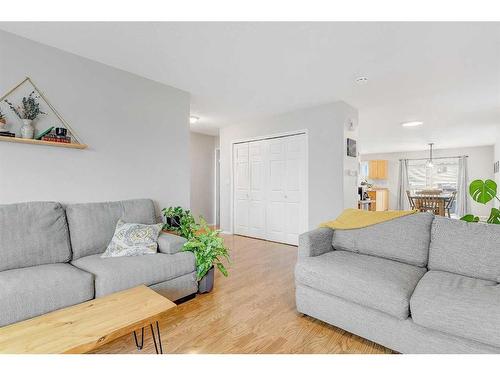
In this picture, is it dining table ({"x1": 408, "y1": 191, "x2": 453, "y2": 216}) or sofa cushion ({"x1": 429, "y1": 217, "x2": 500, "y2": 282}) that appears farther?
dining table ({"x1": 408, "y1": 191, "x2": 453, "y2": 216})

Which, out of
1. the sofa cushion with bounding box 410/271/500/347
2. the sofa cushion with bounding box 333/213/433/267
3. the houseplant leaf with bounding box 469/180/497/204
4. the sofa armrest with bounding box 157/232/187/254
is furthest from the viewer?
the houseplant leaf with bounding box 469/180/497/204

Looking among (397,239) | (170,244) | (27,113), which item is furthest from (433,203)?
(27,113)

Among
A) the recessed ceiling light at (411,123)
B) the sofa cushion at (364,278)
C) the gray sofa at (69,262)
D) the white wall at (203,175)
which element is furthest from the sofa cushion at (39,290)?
the recessed ceiling light at (411,123)

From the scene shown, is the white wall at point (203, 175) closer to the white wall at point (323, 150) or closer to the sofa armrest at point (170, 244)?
the white wall at point (323, 150)

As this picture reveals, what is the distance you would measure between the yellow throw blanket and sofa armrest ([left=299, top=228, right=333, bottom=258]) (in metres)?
0.18

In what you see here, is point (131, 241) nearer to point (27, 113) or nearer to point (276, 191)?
point (27, 113)

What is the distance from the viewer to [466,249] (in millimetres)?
1830

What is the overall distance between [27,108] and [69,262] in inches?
52.6

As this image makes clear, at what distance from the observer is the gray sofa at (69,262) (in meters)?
1.63

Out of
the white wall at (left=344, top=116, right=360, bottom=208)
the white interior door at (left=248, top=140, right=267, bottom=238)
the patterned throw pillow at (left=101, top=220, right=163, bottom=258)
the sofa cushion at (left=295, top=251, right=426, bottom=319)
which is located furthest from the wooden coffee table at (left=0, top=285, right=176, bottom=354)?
the white interior door at (left=248, top=140, right=267, bottom=238)

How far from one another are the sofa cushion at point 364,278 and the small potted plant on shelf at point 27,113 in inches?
98.2

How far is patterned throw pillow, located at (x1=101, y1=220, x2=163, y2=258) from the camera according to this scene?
226cm

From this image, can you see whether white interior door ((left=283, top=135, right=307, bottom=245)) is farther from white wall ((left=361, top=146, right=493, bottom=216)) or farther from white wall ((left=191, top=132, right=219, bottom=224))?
white wall ((left=361, top=146, right=493, bottom=216))
